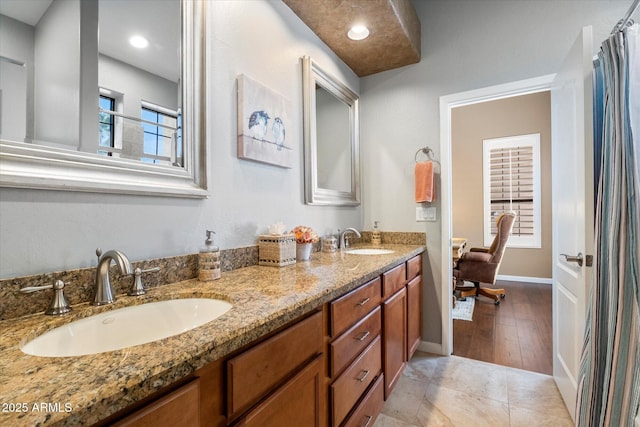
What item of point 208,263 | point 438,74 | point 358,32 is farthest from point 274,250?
point 438,74

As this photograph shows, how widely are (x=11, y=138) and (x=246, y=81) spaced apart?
938 millimetres

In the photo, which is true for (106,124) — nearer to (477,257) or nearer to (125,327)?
(125,327)

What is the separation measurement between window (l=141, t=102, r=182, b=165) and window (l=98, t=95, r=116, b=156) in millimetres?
108

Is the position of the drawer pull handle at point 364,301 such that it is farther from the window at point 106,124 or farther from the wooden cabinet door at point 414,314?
the window at point 106,124

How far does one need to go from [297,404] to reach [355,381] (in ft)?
1.57

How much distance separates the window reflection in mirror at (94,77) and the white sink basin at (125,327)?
0.51 metres

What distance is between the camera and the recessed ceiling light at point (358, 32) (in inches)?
80.6

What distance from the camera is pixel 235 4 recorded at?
4.81ft

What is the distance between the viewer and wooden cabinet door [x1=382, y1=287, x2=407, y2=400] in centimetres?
165

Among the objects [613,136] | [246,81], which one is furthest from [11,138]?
[613,136]

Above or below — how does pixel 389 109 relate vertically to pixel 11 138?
above

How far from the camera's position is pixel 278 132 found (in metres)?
1.69

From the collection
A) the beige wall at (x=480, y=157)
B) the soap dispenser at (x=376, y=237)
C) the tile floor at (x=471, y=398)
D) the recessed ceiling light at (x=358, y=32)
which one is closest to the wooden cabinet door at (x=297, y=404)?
the tile floor at (x=471, y=398)

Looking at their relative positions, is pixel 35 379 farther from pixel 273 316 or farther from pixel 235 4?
pixel 235 4
